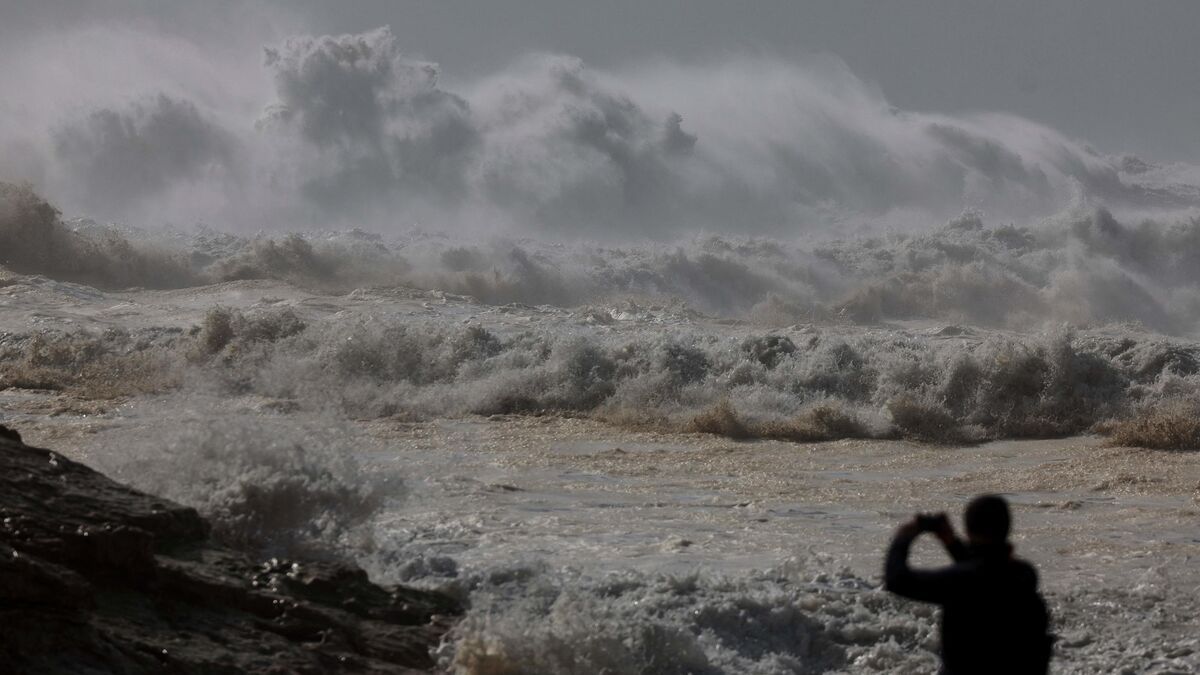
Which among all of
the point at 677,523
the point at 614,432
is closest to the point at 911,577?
the point at 677,523

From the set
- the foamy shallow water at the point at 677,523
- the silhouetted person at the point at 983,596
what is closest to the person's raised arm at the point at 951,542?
the silhouetted person at the point at 983,596

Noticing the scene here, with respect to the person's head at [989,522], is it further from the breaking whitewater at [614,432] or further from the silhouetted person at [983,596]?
the breaking whitewater at [614,432]

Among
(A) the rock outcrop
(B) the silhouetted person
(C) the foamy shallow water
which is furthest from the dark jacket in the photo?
(A) the rock outcrop

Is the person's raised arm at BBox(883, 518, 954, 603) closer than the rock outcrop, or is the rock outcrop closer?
the person's raised arm at BBox(883, 518, 954, 603)

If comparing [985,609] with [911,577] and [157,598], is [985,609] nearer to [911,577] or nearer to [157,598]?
[911,577]

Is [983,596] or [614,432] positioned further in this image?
[614,432]

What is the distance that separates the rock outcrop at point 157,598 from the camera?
5523 millimetres

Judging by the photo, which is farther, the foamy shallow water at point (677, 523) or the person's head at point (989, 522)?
the foamy shallow water at point (677, 523)

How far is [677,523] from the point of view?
31.4ft

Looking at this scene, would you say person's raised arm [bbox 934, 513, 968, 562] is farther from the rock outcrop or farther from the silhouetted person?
the rock outcrop

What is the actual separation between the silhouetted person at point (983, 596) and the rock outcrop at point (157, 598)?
2.83 m

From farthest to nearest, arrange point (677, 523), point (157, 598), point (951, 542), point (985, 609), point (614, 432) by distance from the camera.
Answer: point (614, 432) < point (677, 523) < point (157, 598) < point (951, 542) < point (985, 609)

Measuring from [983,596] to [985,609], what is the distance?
4cm

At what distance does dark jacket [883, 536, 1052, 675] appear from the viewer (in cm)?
404
